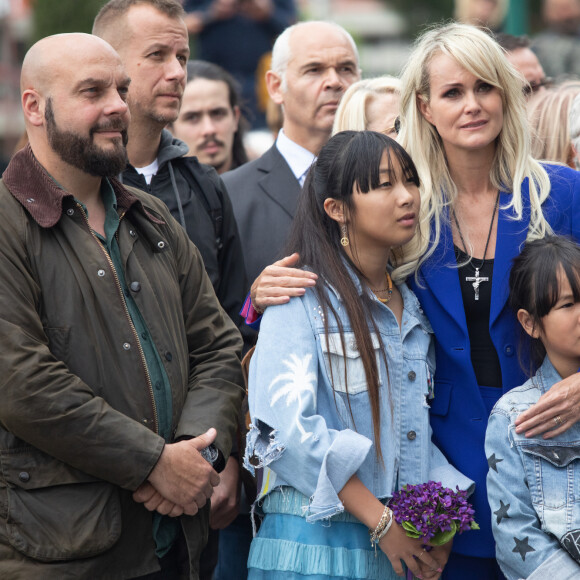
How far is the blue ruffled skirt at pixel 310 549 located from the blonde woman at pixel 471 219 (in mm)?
454

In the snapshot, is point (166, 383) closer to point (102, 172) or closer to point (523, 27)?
point (102, 172)

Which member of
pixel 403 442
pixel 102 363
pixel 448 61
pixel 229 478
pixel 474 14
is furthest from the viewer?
pixel 474 14

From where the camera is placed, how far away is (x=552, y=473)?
3.30 meters

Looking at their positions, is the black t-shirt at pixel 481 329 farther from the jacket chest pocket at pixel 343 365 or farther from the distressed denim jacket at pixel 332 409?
the jacket chest pocket at pixel 343 365

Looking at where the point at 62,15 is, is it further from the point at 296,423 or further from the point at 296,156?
the point at 296,423

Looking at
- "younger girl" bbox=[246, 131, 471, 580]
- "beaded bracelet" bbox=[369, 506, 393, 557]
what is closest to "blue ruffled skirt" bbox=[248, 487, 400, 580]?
"younger girl" bbox=[246, 131, 471, 580]

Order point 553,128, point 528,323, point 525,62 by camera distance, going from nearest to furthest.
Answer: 1. point 528,323
2. point 553,128
3. point 525,62

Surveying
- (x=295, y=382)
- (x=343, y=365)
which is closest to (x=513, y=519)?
(x=343, y=365)

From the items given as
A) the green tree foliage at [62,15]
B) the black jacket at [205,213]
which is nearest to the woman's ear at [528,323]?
the black jacket at [205,213]

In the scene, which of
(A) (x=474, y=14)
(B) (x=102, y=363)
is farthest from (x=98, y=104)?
(A) (x=474, y=14)

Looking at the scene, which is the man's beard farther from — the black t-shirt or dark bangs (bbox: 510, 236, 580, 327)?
dark bangs (bbox: 510, 236, 580, 327)

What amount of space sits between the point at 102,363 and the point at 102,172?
2.20 feet

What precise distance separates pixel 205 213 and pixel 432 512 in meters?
1.73

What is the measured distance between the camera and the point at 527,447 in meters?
3.33
